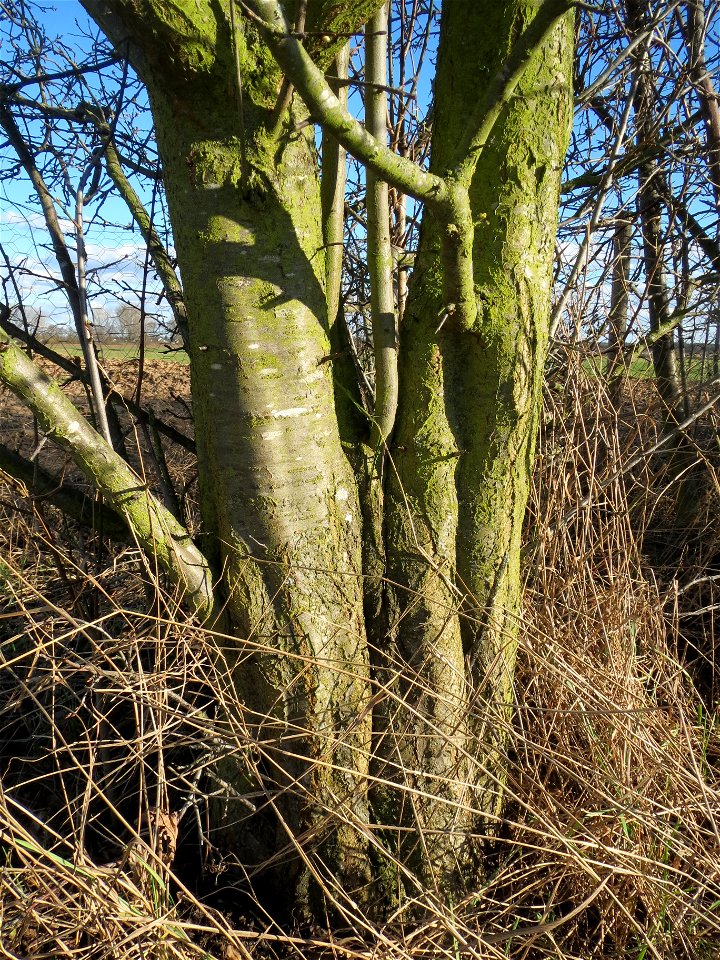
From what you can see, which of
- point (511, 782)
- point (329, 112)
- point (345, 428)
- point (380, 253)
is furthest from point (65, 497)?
point (511, 782)

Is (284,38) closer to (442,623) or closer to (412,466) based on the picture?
(412,466)

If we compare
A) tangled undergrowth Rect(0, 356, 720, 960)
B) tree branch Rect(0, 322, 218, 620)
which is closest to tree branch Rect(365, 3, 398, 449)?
tree branch Rect(0, 322, 218, 620)

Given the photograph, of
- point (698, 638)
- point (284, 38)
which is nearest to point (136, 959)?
point (284, 38)

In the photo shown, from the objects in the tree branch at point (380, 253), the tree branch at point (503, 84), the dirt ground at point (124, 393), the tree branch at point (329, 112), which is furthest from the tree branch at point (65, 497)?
the dirt ground at point (124, 393)

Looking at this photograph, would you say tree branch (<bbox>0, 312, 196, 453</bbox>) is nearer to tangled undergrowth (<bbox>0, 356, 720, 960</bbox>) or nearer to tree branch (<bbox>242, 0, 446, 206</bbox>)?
tangled undergrowth (<bbox>0, 356, 720, 960</bbox>)

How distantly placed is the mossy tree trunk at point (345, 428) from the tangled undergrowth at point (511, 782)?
0.17m

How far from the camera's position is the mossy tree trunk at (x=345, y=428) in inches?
70.9

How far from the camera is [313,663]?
2.01 metres

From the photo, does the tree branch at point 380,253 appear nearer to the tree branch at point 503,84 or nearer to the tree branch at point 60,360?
the tree branch at point 503,84

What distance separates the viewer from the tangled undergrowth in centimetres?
177

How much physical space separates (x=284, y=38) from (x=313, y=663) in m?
1.60

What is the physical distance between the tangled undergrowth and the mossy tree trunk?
17 centimetres

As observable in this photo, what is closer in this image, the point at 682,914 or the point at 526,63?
the point at 526,63

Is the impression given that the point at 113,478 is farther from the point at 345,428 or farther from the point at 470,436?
the point at 470,436
